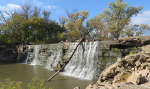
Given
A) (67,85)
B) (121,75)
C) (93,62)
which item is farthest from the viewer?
(93,62)

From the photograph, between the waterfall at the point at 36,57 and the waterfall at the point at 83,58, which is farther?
the waterfall at the point at 36,57

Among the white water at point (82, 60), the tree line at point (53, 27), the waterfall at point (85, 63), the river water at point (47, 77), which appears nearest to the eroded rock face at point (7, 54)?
the tree line at point (53, 27)

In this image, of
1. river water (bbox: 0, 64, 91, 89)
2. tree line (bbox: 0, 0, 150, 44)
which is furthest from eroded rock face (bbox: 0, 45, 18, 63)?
river water (bbox: 0, 64, 91, 89)

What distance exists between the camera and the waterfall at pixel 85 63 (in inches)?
360

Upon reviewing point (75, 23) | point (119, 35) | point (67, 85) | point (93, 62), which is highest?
point (75, 23)

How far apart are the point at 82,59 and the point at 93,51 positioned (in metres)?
1.07

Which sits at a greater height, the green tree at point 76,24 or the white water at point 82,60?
the green tree at point 76,24

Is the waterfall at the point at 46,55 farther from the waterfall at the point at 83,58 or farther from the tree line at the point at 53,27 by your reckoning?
the tree line at the point at 53,27

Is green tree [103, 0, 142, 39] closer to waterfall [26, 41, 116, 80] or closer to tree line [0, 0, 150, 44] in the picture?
tree line [0, 0, 150, 44]

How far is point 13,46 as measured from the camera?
19.9 metres

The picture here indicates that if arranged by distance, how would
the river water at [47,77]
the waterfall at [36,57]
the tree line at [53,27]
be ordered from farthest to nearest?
the tree line at [53,27] < the waterfall at [36,57] < the river water at [47,77]

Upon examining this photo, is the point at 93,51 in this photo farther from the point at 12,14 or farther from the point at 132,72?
the point at 12,14

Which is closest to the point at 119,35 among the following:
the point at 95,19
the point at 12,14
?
the point at 95,19

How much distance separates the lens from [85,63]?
32.7 ft
